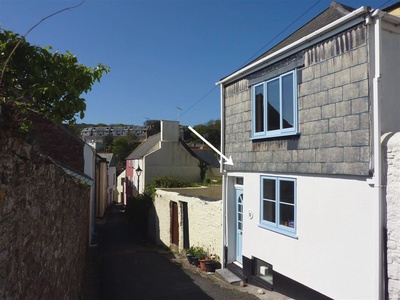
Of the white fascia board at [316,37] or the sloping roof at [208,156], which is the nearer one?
the white fascia board at [316,37]

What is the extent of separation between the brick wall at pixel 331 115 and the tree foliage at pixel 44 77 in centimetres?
463

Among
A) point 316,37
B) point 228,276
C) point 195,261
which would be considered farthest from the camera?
point 195,261

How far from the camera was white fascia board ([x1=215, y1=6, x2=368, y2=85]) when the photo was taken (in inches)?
240

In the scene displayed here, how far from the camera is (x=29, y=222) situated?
3.21 metres

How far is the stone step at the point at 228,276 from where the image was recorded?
9469 mm

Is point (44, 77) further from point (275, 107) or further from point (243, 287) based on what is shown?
point (243, 287)

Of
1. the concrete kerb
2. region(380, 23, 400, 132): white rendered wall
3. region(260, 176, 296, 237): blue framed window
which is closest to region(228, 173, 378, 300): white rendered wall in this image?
region(260, 176, 296, 237): blue framed window

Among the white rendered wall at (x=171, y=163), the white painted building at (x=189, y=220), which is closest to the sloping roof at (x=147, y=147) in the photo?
the white rendered wall at (x=171, y=163)

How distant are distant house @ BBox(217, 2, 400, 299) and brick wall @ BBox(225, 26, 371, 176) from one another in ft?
0.06

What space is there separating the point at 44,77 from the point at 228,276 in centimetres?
763

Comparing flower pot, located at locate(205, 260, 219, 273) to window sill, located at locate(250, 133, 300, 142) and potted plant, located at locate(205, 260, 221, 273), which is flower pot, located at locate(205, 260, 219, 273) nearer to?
potted plant, located at locate(205, 260, 221, 273)

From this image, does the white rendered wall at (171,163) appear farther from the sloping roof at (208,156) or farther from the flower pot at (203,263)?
the flower pot at (203,263)

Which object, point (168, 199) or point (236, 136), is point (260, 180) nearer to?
point (236, 136)

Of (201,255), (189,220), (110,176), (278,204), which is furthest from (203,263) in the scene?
(110,176)
